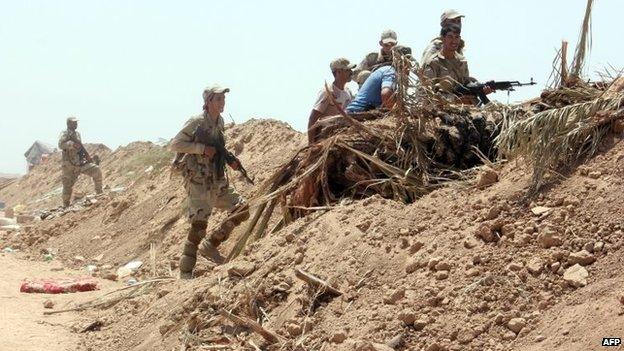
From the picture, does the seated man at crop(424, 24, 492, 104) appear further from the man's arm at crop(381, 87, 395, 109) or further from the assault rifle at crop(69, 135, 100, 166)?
the assault rifle at crop(69, 135, 100, 166)

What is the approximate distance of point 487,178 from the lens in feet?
16.4

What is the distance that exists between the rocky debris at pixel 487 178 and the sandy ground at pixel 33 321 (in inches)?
110

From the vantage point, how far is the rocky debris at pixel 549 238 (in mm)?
4090

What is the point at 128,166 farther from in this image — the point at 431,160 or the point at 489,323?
the point at 489,323

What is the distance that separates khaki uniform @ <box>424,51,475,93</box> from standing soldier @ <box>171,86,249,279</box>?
1.60 meters

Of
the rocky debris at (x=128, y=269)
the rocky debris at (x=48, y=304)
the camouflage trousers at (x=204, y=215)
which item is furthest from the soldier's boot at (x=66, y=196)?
the camouflage trousers at (x=204, y=215)

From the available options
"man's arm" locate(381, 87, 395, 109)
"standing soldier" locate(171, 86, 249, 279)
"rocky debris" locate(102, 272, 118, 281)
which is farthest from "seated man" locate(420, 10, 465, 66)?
"rocky debris" locate(102, 272, 118, 281)

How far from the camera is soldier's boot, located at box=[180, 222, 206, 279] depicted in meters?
7.09

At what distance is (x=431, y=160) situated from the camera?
19.2 ft

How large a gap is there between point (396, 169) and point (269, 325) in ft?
5.21

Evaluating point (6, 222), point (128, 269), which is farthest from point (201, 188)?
point (6, 222)

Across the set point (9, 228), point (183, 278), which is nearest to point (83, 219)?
point (9, 228)

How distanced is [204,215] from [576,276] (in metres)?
3.93

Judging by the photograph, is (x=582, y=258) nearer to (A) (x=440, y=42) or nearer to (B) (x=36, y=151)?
(A) (x=440, y=42)
